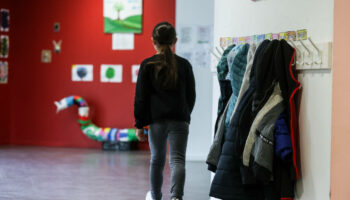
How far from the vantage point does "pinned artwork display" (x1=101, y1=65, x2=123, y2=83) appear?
7.00 meters

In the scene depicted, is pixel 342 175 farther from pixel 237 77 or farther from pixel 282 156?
pixel 237 77

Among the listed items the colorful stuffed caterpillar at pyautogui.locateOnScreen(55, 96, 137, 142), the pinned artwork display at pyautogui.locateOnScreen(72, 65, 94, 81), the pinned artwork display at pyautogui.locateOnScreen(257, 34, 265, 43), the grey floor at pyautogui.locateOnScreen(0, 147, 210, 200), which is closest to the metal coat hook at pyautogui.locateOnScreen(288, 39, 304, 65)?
the pinned artwork display at pyautogui.locateOnScreen(257, 34, 265, 43)

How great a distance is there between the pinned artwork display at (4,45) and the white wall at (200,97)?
2.58 metres

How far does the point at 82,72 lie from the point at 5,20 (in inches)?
51.2

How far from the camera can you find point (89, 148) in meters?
7.02

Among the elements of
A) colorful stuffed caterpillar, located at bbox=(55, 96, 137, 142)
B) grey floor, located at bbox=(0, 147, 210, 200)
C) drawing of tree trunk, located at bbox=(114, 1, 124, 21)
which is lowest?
grey floor, located at bbox=(0, 147, 210, 200)

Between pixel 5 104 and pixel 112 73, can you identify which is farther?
pixel 5 104

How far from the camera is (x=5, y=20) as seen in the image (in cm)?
721

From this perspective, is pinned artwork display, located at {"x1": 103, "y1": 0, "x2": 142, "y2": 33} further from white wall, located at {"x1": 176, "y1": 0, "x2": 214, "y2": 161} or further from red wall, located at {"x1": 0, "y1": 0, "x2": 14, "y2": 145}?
red wall, located at {"x1": 0, "y1": 0, "x2": 14, "y2": 145}

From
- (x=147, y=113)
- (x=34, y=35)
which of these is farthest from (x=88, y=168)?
(x=34, y=35)

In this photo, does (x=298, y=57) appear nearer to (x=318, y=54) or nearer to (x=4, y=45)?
(x=318, y=54)

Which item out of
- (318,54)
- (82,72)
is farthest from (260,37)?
(82,72)

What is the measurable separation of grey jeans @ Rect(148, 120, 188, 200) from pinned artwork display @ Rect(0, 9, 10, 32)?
15.9 feet

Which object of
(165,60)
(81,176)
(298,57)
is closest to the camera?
(298,57)
